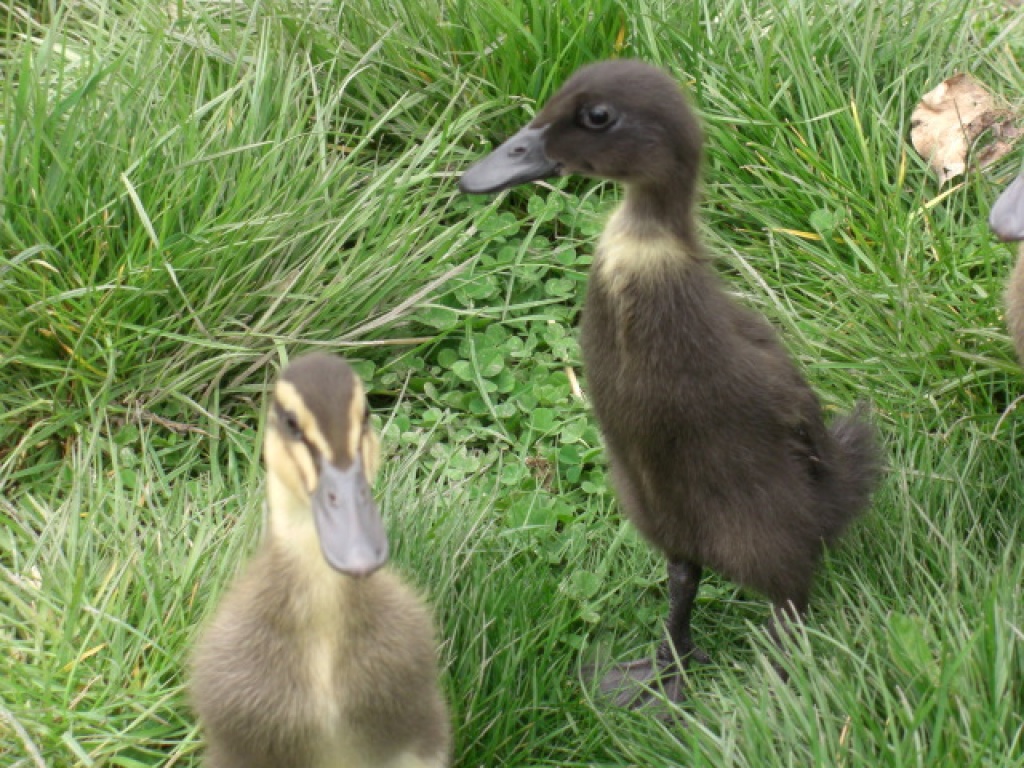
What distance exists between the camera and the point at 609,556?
368 cm

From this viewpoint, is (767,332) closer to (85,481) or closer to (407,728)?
(407,728)

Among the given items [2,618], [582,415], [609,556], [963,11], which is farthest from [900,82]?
[2,618]

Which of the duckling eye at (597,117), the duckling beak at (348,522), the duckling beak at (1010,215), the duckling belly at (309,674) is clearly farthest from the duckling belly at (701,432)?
the duckling beak at (348,522)

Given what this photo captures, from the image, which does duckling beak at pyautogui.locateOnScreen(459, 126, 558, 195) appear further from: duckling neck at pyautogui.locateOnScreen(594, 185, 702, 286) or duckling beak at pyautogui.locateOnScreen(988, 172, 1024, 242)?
duckling beak at pyautogui.locateOnScreen(988, 172, 1024, 242)

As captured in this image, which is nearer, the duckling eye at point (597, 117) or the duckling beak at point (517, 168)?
the duckling eye at point (597, 117)

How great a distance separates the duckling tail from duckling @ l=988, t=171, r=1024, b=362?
15.1 inches

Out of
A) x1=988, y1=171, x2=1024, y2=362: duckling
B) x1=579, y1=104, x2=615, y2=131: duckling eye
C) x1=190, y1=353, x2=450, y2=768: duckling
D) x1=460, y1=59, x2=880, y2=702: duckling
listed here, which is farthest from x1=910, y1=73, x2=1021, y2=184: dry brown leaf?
x1=190, y1=353, x2=450, y2=768: duckling

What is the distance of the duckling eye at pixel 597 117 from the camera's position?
3.00 meters

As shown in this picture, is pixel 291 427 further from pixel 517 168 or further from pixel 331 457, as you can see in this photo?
pixel 517 168

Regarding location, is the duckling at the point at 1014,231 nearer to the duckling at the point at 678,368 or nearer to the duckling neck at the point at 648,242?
the duckling at the point at 678,368

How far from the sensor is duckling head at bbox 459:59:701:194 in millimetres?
2982

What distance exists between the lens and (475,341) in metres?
4.21

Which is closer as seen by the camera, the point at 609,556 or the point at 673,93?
the point at 673,93

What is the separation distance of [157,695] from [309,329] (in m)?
1.20
